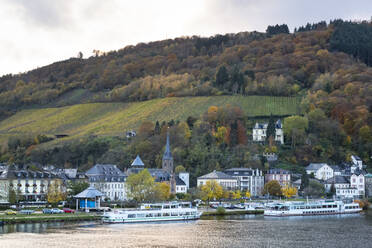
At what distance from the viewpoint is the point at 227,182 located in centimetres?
11200

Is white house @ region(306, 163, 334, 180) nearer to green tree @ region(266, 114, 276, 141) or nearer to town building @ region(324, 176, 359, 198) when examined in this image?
town building @ region(324, 176, 359, 198)

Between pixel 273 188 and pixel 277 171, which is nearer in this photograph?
pixel 273 188

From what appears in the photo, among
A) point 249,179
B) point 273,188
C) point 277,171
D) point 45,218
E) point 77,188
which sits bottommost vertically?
point 45,218

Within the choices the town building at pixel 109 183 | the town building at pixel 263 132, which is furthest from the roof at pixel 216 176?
the town building at pixel 263 132

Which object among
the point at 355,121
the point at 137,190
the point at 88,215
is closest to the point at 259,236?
the point at 88,215

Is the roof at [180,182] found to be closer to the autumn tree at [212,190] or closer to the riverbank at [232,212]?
the autumn tree at [212,190]

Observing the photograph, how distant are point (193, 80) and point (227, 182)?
6573cm

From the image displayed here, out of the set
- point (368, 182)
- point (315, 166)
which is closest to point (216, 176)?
point (315, 166)

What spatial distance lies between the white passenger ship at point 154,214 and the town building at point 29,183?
13905mm

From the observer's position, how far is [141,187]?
9275cm

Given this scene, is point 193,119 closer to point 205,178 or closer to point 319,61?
point 205,178

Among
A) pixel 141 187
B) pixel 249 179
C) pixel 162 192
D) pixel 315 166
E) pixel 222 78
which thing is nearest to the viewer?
pixel 141 187

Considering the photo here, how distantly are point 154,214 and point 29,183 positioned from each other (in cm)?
2314

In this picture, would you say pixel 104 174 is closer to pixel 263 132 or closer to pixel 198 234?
pixel 263 132
